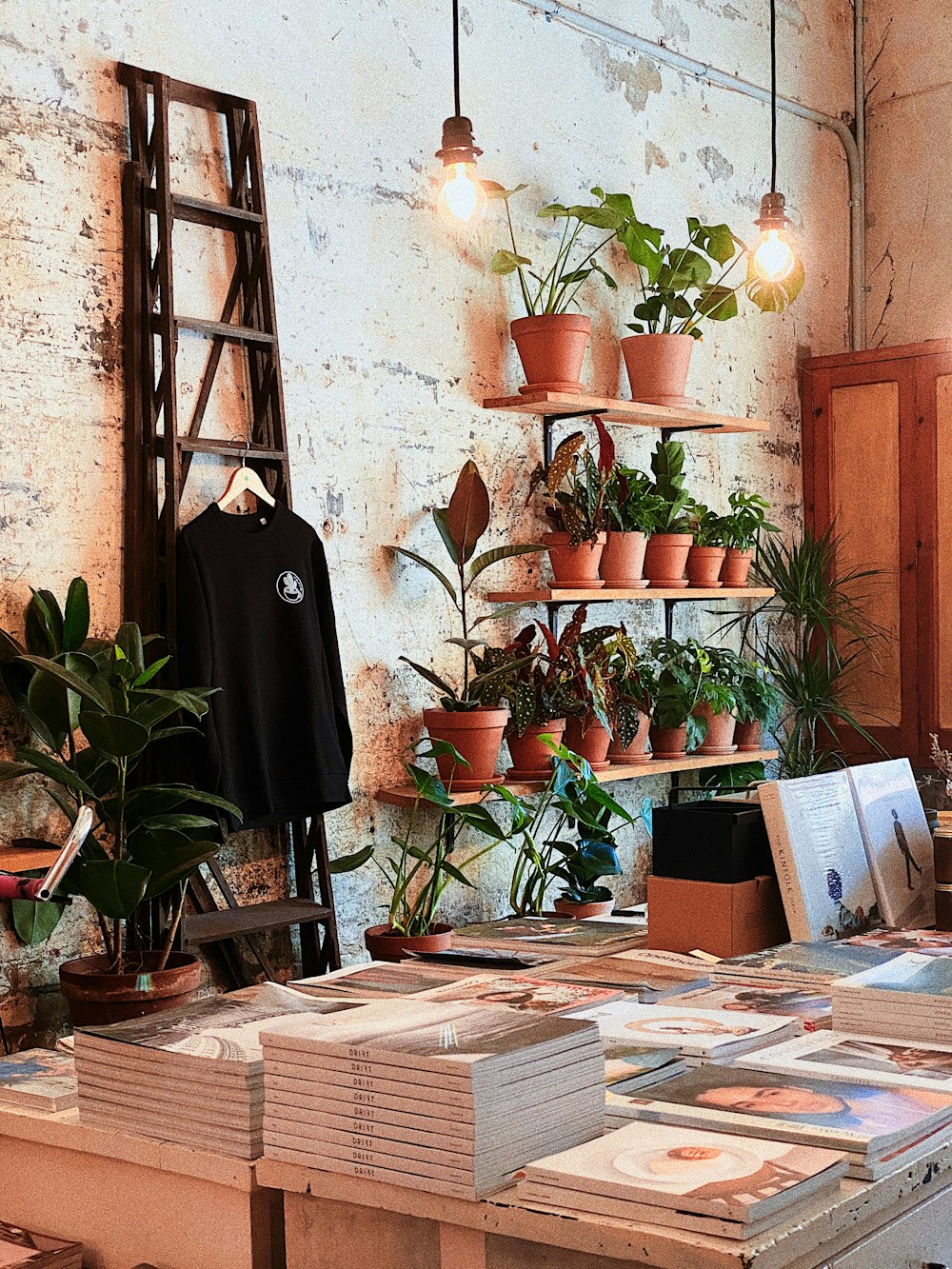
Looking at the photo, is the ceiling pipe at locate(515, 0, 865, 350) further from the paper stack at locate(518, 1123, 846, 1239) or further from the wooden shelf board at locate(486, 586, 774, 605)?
the paper stack at locate(518, 1123, 846, 1239)

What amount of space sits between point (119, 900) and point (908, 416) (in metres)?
3.77

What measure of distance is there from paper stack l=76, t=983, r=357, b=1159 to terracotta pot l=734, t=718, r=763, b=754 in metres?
3.48

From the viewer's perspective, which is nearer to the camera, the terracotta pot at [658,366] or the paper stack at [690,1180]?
the paper stack at [690,1180]

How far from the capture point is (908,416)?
5.62m

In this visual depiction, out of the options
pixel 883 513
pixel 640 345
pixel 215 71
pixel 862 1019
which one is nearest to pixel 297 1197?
pixel 862 1019

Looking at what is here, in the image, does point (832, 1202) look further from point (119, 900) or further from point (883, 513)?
→ point (883, 513)

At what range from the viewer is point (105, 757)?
3162 millimetres

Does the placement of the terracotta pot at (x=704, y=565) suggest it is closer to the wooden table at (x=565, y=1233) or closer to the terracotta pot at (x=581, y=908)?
the terracotta pot at (x=581, y=908)

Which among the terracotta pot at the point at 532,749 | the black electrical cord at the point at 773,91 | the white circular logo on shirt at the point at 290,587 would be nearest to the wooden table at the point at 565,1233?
the white circular logo on shirt at the point at 290,587

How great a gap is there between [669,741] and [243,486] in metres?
1.87

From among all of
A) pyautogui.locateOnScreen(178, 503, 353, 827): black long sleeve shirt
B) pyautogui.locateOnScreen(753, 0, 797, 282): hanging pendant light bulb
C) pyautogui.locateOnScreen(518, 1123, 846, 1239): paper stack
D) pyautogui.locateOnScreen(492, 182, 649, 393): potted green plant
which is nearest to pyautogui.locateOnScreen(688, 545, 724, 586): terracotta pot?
pyautogui.locateOnScreen(492, 182, 649, 393): potted green plant

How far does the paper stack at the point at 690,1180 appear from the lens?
139 cm

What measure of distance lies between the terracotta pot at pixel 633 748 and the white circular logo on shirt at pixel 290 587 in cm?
132

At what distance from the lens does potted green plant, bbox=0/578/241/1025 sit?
3.08 m
